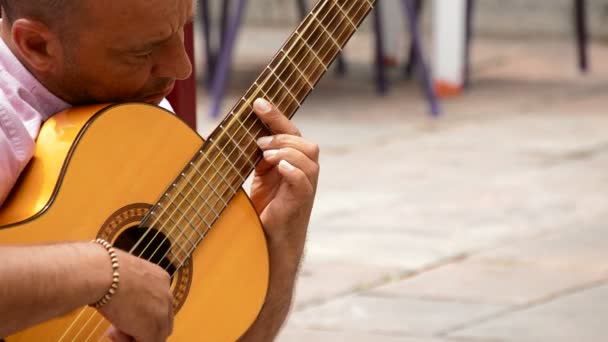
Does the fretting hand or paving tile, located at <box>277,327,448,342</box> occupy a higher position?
the fretting hand

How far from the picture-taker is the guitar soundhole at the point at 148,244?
1.86 m

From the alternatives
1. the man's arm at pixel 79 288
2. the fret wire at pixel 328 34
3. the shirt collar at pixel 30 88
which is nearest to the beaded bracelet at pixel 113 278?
the man's arm at pixel 79 288

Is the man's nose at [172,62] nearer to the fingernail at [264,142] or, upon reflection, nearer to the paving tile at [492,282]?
the fingernail at [264,142]

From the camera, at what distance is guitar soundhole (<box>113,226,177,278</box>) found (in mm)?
1855

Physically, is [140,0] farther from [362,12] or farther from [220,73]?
[220,73]

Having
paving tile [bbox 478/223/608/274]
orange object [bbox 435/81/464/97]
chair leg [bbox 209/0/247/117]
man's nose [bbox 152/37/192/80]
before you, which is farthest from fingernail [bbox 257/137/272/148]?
orange object [bbox 435/81/464/97]

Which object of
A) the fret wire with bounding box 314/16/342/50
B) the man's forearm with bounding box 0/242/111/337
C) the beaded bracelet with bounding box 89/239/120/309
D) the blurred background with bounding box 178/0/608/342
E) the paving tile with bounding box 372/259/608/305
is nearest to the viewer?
the man's forearm with bounding box 0/242/111/337

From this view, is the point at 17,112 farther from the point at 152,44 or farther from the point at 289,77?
the point at 289,77

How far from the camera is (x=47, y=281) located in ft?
5.27

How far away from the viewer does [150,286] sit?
5.63 ft

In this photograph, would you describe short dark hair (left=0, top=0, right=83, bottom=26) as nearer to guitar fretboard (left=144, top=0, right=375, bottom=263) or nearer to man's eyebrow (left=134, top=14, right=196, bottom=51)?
man's eyebrow (left=134, top=14, right=196, bottom=51)

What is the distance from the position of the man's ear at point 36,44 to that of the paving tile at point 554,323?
178 centimetres

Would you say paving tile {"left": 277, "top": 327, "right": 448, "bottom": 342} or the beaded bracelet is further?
paving tile {"left": 277, "top": 327, "right": 448, "bottom": 342}

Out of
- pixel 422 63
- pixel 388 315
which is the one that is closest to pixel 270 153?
pixel 388 315
